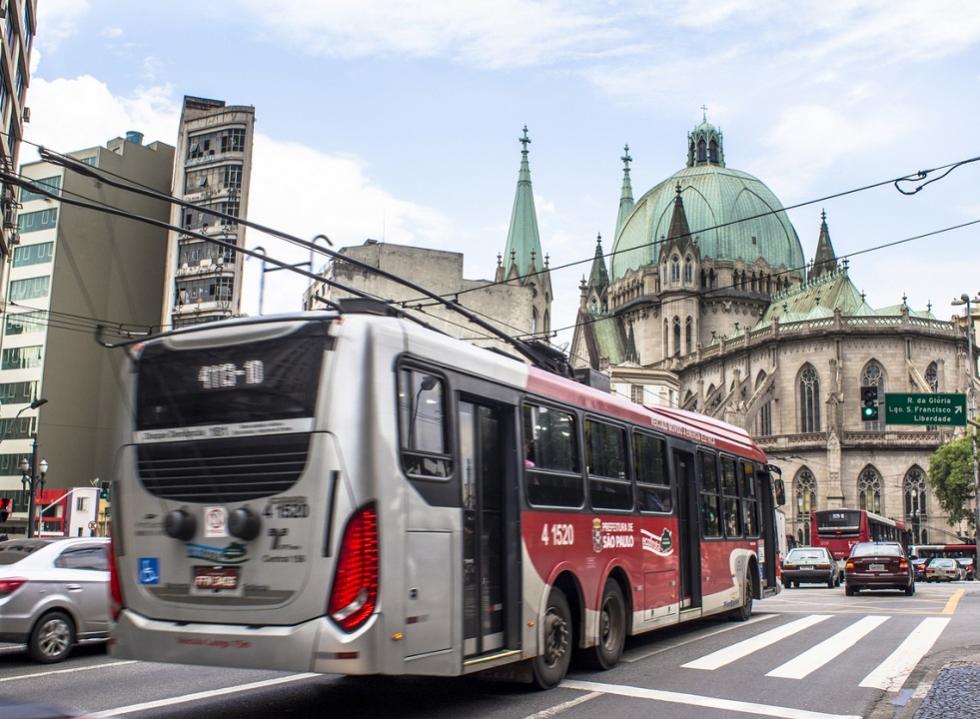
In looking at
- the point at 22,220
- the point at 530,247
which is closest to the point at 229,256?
the point at 22,220

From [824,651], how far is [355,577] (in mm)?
7804

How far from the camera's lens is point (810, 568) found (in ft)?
113

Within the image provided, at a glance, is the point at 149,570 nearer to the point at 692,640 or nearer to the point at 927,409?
the point at 692,640

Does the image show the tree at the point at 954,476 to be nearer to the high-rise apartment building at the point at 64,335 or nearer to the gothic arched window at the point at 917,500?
the gothic arched window at the point at 917,500

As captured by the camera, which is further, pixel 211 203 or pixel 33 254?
pixel 33 254

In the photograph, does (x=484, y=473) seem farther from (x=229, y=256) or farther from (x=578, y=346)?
(x=578, y=346)

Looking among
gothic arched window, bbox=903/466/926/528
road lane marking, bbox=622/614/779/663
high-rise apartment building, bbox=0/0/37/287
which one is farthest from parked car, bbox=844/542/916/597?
gothic arched window, bbox=903/466/926/528

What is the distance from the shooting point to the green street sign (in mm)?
34875

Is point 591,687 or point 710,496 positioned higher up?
point 710,496

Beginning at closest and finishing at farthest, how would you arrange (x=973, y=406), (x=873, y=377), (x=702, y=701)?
(x=702, y=701) < (x=973, y=406) < (x=873, y=377)

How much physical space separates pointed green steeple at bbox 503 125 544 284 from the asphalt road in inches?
2601

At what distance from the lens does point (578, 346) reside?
9956 centimetres

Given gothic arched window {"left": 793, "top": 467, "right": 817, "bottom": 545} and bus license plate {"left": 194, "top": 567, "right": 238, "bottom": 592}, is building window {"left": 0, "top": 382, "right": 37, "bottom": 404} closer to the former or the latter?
gothic arched window {"left": 793, "top": 467, "right": 817, "bottom": 545}

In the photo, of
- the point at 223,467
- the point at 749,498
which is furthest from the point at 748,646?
the point at 223,467
